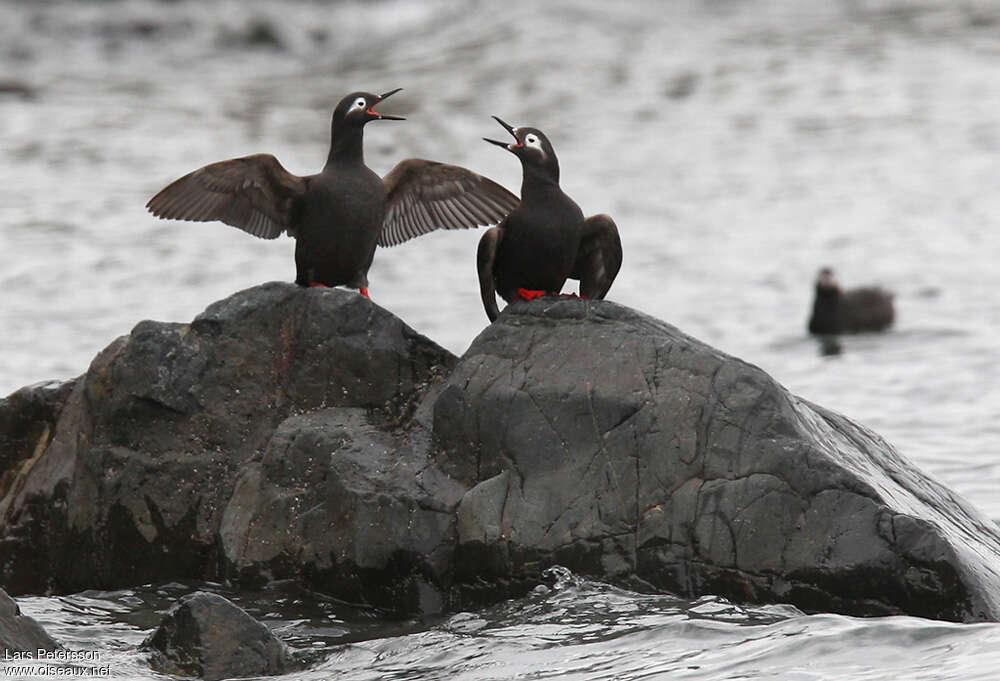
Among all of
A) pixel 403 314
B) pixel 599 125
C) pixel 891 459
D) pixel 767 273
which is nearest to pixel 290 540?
pixel 891 459

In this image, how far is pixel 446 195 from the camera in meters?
8.77

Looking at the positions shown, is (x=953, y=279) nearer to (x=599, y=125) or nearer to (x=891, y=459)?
(x=599, y=125)

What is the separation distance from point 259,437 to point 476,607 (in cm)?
143

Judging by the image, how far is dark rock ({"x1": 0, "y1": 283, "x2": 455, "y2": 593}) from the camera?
7570mm

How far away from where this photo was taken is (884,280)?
17.9m

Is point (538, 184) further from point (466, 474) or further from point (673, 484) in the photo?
point (673, 484)

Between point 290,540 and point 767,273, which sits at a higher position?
point 767,273

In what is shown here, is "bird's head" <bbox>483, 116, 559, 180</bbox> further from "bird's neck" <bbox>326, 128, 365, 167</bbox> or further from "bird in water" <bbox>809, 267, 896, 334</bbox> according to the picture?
"bird in water" <bbox>809, 267, 896, 334</bbox>

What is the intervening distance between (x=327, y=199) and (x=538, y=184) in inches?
45.1

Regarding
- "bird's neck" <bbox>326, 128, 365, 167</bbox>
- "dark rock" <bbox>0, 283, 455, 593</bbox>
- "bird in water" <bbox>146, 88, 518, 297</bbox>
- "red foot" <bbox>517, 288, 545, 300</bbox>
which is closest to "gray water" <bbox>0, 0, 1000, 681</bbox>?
"dark rock" <bbox>0, 283, 455, 593</bbox>

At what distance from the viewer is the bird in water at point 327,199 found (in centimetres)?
805

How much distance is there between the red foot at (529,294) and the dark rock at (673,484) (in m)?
0.21

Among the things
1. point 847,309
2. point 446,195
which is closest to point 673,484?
point 446,195

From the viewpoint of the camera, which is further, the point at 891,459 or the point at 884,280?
the point at 884,280
